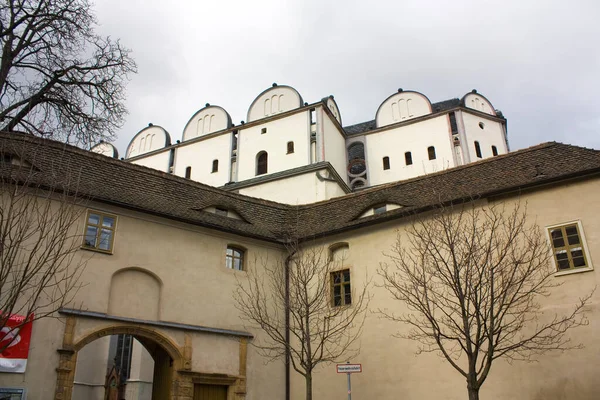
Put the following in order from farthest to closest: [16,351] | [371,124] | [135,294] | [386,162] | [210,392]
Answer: [371,124], [386,162], [210,392], [135,294], [16,351]

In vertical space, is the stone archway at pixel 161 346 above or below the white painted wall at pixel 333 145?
below

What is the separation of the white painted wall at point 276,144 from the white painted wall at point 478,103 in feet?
36.4

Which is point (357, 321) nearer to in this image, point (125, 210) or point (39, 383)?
point (125, 210)

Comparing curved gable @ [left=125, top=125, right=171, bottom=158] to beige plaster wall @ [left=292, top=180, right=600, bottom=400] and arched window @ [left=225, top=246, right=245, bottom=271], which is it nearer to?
arched window @ [left=225, top=246, right=245, bottom=271]

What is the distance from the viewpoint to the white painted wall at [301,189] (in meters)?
28.3

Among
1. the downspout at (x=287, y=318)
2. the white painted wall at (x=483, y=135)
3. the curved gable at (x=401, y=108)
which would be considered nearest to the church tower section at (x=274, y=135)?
the curved gable at (x=401, y=108)

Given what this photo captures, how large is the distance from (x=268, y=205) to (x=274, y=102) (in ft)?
47.5

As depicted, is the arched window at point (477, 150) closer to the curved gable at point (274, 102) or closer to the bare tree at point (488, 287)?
the curved gable at point (274, 102)

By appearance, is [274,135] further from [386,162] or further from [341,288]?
[341,288]

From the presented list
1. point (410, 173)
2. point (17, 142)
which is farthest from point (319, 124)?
point (17, 142)

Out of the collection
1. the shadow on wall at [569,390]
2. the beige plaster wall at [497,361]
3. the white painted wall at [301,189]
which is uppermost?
the white painted wall at [301,189]

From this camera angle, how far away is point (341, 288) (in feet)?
57.1

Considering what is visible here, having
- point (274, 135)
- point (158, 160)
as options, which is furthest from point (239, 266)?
point (158, 160)

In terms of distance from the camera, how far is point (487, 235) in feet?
49.4
